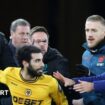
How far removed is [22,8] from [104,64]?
3.07m

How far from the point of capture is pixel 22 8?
904 cm

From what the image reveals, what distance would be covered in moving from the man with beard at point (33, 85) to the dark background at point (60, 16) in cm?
265

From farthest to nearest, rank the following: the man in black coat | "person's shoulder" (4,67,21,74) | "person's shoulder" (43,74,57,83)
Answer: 1. the man in black coat
2. "person's shoulder" (4,67,21,74)
3. "person's shoulder" (43,74,57,83)

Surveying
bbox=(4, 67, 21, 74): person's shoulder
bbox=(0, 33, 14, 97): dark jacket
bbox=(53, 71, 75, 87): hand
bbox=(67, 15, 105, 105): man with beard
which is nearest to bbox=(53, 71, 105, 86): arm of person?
bbox=(53, 71, 75, 87): hand

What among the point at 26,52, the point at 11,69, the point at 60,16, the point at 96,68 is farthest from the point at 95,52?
the point at 60,16

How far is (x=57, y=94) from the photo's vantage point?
6.11m

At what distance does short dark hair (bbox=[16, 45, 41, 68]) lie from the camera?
614cm

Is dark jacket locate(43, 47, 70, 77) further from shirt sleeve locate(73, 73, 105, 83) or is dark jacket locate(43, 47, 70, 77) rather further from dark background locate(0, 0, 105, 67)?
dark background locate(0, 0, 105, 67)

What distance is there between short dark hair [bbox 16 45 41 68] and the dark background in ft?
8.51

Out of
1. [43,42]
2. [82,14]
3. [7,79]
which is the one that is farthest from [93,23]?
[82,14]

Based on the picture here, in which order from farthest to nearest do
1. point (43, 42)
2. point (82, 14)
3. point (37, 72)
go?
point (82, 14) → point (43, 42) → point (37, 72)

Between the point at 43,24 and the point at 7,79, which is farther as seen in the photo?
the point at 43,24

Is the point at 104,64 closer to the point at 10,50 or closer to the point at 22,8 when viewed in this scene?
the point at 10,50

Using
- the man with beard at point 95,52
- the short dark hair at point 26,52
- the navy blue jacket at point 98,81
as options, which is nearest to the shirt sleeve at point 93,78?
the navy blue jacket at point 98,81
